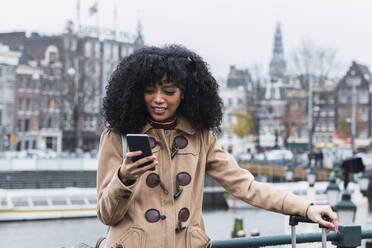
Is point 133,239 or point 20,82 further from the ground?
point 20,82

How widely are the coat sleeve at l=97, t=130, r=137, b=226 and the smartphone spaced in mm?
156

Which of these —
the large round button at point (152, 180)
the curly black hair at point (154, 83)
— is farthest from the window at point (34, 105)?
the large round button at point (152, 180)

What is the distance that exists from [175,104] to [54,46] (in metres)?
48.3

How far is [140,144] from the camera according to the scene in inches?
85.9

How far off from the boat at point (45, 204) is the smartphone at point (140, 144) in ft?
71.5

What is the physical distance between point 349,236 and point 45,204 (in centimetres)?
2135

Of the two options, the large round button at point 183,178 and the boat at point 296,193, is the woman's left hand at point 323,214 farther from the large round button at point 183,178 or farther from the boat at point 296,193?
the boat at point 296,193

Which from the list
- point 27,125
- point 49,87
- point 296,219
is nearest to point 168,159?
point 296,219

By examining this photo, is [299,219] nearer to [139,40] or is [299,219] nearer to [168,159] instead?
[168,159]

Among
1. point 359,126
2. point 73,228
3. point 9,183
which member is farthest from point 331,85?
point 73,228

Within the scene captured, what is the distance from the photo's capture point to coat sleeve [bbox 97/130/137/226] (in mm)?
2326

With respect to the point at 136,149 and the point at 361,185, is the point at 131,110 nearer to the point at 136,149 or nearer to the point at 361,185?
the point at 136,149

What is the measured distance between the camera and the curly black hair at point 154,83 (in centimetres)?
258

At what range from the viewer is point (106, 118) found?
2.66 metres
